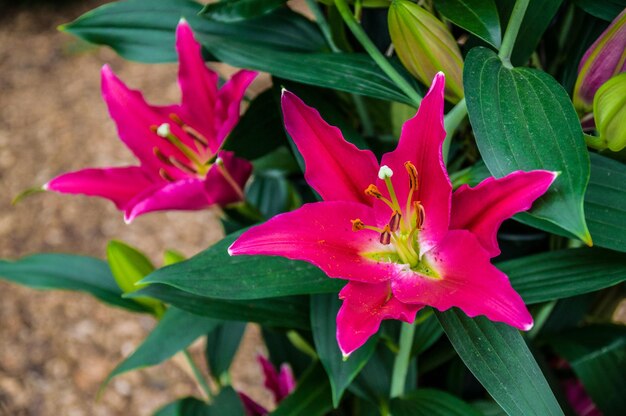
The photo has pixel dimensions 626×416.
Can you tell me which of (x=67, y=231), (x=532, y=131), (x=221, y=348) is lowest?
(x=67, y=231)

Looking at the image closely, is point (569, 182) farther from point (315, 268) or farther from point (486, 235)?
point (315, 268)

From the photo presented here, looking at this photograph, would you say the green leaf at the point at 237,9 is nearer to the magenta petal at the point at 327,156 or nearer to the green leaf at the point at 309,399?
the magenta petal at the point at 327,156

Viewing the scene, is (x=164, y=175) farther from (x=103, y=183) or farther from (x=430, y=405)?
(x=430, y=405)

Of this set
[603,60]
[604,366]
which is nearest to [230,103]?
[603,60]

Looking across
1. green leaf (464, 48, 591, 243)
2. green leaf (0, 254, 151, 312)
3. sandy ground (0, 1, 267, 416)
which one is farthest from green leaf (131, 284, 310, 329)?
sandy ground (0, 1, 267, 416)

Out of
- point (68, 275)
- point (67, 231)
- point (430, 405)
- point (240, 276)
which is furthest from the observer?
point (67, 231)

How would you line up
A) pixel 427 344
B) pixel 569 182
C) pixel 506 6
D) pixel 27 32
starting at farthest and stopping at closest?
pixel 27 32, pixel 427 344, pixel 506 6, pixel 569 182

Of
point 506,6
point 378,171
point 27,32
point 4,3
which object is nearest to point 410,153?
point 378,171

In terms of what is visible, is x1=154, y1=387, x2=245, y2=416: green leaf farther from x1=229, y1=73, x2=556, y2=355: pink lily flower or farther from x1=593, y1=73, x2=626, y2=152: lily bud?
x1=593, y1=73, x2=626, y2=152: lily bud
